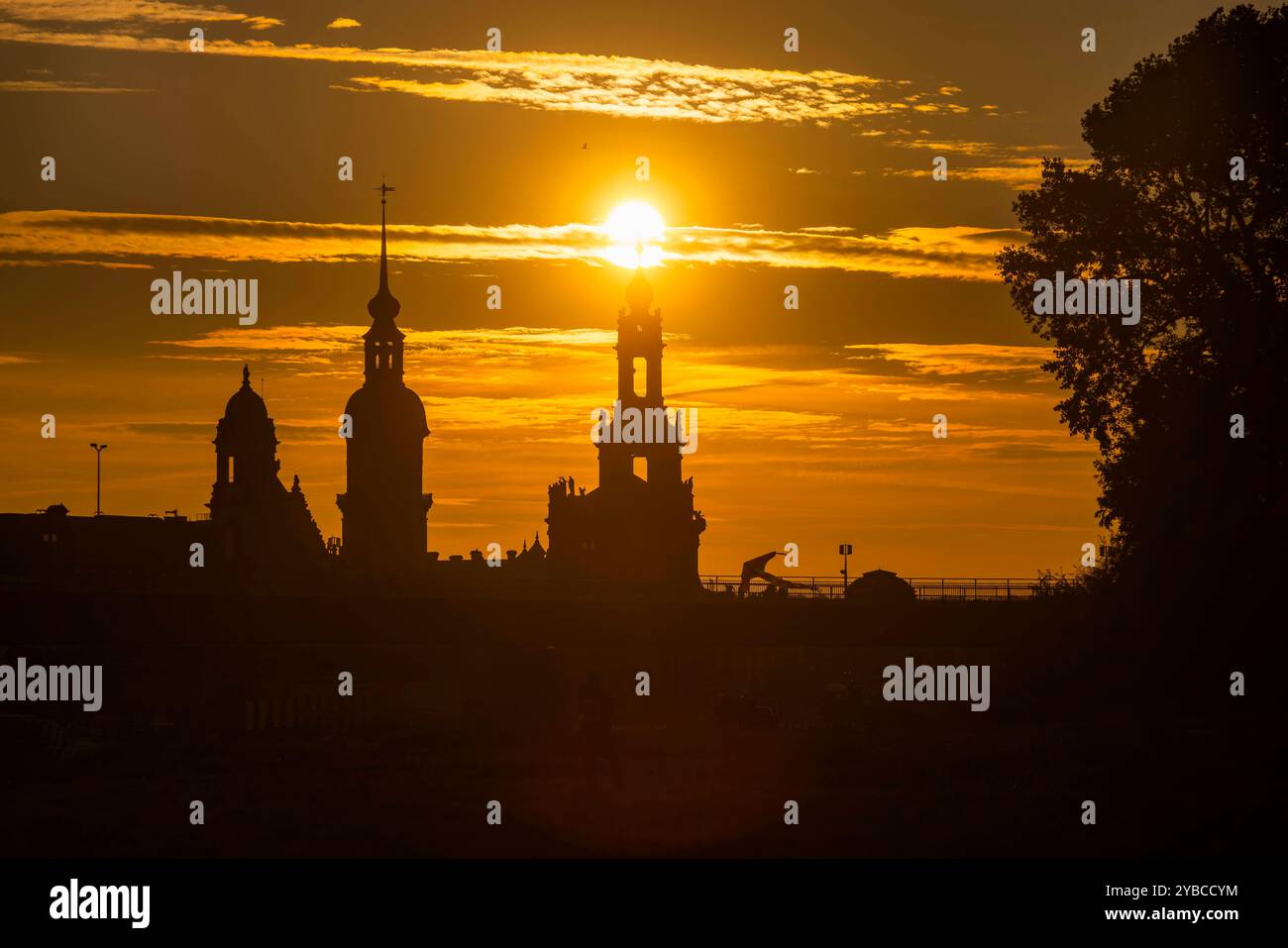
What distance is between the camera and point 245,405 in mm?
136125

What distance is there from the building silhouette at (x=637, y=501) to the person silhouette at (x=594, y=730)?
3881 inches

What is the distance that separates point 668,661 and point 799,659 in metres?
34.1

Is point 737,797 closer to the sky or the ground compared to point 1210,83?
closer to the ground

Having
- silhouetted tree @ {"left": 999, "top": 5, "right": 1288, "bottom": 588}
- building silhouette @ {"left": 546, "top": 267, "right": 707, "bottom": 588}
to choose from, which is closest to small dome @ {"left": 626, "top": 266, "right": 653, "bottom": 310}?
building silhouette @ {"left": 546, "top": 267, "right": 707, "bottom": 588}

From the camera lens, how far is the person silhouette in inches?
1252

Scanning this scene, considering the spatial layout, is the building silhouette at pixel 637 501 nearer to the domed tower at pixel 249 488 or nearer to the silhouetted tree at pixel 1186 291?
the domed tower at pixel 249 488

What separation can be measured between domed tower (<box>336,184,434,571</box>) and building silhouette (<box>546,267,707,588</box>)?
17.3m

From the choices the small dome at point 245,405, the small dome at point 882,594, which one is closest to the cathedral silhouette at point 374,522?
the small dome at point 245,405

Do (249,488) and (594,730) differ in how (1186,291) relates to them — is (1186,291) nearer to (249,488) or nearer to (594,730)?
(594,730)

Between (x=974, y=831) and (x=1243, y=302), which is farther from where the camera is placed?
(x=1243, y=302)

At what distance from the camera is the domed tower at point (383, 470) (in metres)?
153

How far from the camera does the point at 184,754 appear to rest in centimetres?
4275
